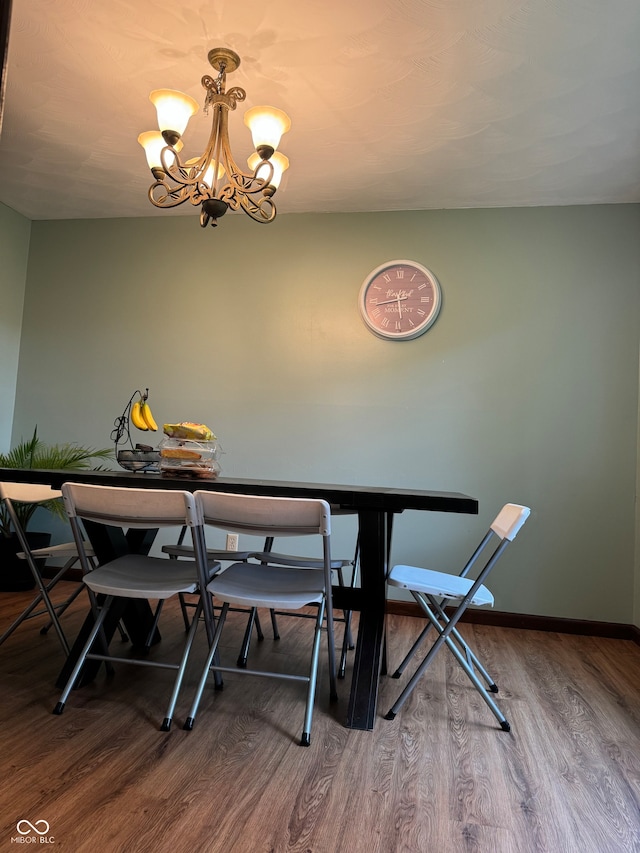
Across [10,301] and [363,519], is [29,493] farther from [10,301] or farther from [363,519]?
[10,301]

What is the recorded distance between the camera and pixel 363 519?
2029 millimetres

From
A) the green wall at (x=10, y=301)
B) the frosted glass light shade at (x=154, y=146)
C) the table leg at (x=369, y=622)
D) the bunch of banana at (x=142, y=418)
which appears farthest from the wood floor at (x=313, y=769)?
the green wall at (x=10, y=301)

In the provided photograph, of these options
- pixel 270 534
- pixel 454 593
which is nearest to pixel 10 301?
pixel 270 534

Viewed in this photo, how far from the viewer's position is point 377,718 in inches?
77.5

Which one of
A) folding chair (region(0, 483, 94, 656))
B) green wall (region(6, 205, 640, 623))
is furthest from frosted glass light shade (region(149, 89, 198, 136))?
green wall (region(6, 205, 640, 623))

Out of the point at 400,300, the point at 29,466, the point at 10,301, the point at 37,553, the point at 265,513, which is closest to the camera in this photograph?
the point at 265,513

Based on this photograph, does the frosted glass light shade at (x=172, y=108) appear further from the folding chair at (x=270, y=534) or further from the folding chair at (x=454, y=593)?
the folding chair at (x=454, y=593)

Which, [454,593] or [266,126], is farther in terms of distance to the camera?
[266,126]

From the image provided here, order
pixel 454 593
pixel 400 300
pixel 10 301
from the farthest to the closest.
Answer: pixel 10 301 < pixel 400 300 < pixel 454 593

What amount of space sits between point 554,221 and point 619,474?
163 cm

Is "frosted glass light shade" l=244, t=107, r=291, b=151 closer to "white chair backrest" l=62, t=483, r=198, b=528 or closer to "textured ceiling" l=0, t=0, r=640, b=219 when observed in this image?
"textured ceiling" l=0, t=0, r=640, b=219

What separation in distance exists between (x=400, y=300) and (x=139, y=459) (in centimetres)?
204

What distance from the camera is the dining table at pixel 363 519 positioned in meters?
1.87

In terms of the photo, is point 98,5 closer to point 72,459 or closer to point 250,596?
point 250,596
